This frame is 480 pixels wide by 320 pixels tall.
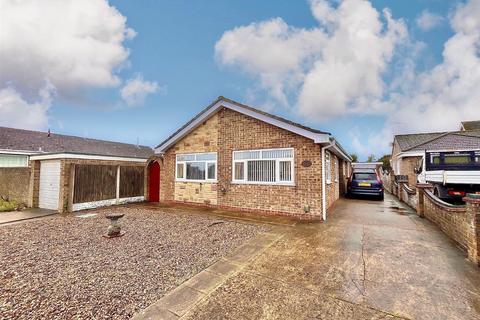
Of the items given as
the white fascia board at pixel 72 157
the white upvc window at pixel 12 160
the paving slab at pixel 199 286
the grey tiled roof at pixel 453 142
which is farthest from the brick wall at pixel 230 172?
the white upvc window at pixel 12 160

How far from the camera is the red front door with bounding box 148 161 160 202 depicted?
12.4m

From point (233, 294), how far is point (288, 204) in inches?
214

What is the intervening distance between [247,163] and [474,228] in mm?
6764

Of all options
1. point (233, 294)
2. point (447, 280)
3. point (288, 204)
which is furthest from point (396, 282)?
point (288, 204)

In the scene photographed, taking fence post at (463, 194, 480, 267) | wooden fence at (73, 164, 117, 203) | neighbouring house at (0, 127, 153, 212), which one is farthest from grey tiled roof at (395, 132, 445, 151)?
wooden fence at (73, 164, 117, 203)

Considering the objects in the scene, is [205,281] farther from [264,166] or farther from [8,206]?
→ [8,206]

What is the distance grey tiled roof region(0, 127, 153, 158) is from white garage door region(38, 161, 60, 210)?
16.1ft

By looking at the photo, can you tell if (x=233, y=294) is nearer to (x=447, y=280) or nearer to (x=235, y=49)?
(x=447, y=280)

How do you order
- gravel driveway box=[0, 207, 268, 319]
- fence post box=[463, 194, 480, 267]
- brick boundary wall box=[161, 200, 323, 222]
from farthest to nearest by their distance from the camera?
brick boundary wall box=[161, 200, 323, 222] → fence post box=[463, 194, 480, 267] → gravel driveway box=[0, 207, 268, 319]

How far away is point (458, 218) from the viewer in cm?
493

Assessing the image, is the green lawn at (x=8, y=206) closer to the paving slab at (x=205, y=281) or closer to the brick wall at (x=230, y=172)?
the brick wall at (x=230, y=172)

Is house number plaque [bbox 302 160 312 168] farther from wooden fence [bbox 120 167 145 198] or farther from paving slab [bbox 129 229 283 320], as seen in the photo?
wooden fence [bbox 120 167 145 198]

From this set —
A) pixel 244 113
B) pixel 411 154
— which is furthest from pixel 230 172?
pixel 411 154

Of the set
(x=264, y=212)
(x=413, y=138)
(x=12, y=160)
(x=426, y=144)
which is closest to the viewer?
(x=264, y=212)
